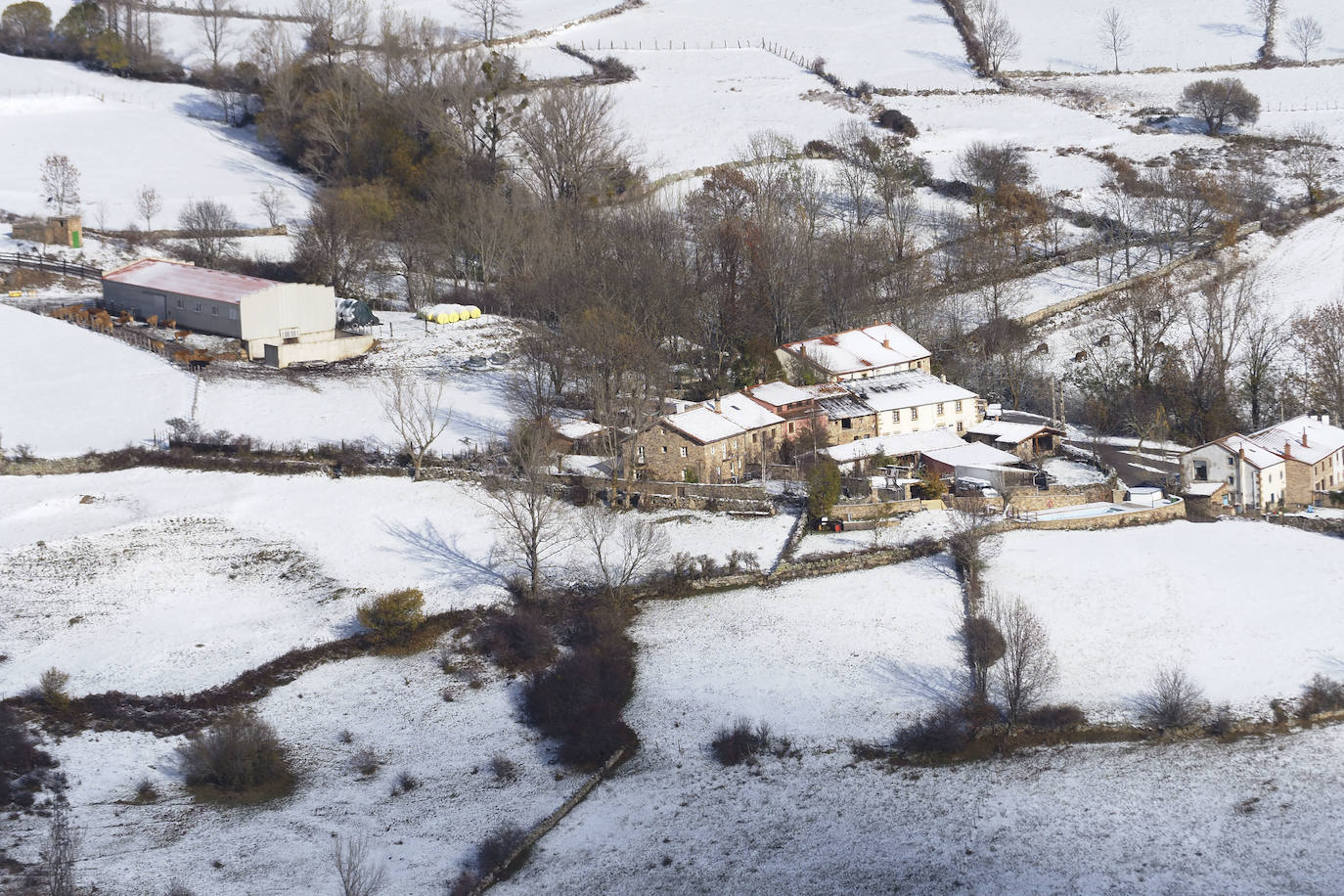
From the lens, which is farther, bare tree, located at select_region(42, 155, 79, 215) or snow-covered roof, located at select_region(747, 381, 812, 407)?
bare tree, located at select_region(42, 155, 79, 215)

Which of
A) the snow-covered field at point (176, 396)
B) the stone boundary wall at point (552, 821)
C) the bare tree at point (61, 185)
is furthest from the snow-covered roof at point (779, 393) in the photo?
the bare tree at point (61, 185)

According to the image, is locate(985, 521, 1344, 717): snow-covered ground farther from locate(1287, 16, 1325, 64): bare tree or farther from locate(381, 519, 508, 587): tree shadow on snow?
locate(1287, 16, 1325, 64): bare tree

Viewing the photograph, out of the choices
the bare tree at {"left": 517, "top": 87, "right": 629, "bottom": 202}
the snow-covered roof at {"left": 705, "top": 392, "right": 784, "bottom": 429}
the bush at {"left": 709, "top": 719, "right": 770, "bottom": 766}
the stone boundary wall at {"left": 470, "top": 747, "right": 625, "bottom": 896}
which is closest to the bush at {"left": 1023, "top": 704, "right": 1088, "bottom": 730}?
the bush at {"left": 709, "top": 719, "right": 770, "bottom": 766}

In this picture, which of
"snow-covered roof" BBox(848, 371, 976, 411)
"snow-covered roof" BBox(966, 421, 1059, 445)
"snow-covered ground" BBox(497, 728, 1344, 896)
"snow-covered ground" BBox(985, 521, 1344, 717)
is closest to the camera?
"snow-covered ground" BBox(497, 728, 1344, 896)

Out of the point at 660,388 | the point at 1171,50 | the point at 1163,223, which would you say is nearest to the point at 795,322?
the point at 660,388

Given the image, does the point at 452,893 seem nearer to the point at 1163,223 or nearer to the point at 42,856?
the point at 42,856

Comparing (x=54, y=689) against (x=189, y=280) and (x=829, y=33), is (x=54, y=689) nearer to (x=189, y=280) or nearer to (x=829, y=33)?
(x=189, y=280)

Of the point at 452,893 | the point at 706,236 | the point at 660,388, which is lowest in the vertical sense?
the point at 452,893
